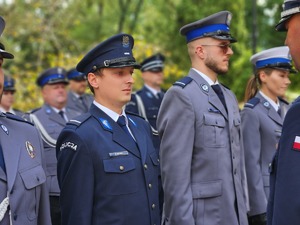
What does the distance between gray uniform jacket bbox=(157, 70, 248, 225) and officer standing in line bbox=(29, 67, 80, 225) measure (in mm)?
2224

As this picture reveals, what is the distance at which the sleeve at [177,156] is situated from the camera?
12.7ft

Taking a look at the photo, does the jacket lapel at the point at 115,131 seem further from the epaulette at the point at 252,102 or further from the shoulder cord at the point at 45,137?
the shoulder cord at the point at 45,137

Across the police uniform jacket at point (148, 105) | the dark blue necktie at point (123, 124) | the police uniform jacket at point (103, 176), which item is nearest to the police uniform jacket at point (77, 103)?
the police uniform jacket at point (148, 105)

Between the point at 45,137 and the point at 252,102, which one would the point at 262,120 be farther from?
the point at 45,137

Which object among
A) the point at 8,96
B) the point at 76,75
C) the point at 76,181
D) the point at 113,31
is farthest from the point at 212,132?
the point at 113,31

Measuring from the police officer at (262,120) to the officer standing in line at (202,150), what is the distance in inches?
32.2

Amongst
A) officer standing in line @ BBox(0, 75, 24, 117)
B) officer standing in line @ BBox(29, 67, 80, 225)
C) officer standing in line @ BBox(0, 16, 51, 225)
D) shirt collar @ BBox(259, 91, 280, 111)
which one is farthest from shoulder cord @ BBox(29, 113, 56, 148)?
officer standing in line @ BBox(0, 16, 51, 225)

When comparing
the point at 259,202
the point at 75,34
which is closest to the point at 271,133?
the point at 259,202

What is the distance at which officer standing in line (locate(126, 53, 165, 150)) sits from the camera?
25.4 feet

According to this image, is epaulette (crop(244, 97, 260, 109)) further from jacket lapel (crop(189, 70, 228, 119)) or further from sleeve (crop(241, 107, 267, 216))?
jacket lapel (crop(189, 70, 228, 119))

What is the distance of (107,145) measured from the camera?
3404 millimetres

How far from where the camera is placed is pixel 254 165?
5086 mm

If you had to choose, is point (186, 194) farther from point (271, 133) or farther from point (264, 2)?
point (264, 2)

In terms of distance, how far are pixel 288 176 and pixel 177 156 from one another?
1554mm
